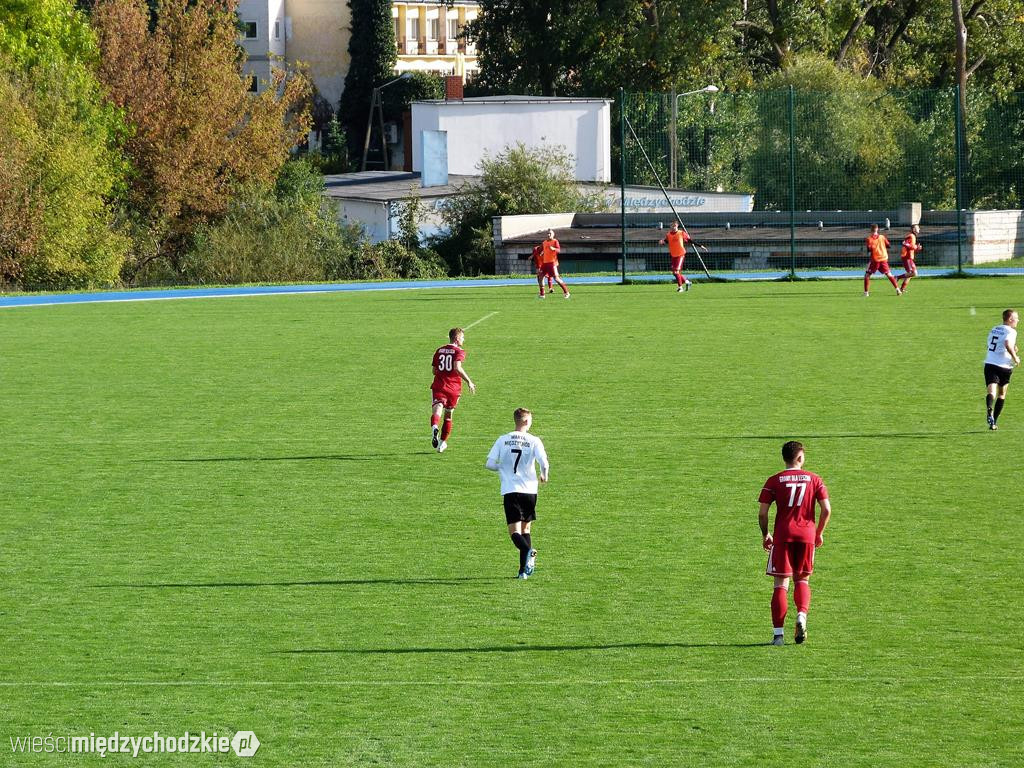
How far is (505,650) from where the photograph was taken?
1101 centimetres

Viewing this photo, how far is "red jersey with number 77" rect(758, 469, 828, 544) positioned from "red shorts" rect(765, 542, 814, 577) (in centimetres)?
4

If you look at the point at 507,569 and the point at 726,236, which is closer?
the point at 507,569

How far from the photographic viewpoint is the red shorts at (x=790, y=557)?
1059cm

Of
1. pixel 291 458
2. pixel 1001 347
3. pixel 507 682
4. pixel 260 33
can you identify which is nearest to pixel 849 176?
pixel 1001 347

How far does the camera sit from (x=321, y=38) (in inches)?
4065

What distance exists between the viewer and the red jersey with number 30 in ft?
60.2

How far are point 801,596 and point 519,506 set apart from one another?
2.53 meters

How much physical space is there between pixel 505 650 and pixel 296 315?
2798 centimetres

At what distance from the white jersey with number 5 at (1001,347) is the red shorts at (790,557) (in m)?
9.43

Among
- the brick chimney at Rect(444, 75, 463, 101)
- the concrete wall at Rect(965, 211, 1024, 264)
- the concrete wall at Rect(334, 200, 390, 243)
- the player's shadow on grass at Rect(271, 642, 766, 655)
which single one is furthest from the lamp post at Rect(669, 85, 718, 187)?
the player's shadow on grass at Rect(271, 642, 766, 655)

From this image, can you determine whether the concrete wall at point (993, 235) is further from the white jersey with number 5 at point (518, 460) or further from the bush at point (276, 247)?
the white jersey with number 5 at point (518, 460)

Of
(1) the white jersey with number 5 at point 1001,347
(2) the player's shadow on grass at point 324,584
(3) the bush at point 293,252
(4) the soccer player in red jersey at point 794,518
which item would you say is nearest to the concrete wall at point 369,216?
(3) the bush at point 293,252

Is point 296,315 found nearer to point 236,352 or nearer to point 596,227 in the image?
point 236,352

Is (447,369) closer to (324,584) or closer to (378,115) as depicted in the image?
(324,584)
